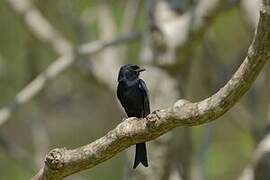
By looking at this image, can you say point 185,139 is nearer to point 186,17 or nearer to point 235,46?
point 186,17

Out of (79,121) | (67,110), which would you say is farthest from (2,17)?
(79,121)

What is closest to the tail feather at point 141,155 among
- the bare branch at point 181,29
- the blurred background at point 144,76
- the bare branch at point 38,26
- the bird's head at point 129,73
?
the bird's head at point 129,73

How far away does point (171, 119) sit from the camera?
10.6 feet

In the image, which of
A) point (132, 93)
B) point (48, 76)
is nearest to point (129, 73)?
point (132, 93)

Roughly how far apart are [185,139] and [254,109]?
1130 mm

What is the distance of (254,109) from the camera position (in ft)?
24.5

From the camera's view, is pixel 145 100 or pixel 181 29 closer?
pixel 145 100

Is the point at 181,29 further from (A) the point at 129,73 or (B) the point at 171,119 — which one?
(B) the point at 171,119

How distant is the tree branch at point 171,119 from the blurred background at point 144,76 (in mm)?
2399

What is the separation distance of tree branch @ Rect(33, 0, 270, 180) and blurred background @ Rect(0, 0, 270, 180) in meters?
2.40

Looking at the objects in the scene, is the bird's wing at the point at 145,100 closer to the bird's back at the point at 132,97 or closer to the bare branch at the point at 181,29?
the bird's back at the point at 132,97

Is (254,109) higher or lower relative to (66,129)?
lower

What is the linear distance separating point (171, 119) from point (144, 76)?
3075 millimetres

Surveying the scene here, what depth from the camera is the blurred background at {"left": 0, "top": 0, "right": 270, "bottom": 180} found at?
20.4 ft
